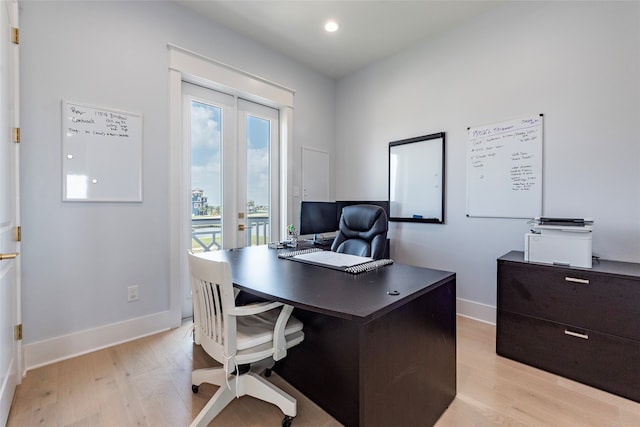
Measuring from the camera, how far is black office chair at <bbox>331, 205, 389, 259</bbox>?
231 centimetres

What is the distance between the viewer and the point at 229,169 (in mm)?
3088

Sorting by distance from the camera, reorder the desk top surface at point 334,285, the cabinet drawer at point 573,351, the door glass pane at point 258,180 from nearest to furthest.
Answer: the desk top surface at point 334,285 → the cabinet drawer at point 573,351 → the door glass pane at point 258,180

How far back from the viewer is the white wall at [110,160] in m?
1.95

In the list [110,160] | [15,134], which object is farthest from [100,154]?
[15,134]

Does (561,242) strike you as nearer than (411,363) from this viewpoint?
No

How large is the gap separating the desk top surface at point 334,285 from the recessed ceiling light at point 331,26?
2.37 meters

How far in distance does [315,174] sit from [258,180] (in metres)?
0.82

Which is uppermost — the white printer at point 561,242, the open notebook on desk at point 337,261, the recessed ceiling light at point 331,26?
the recessed ceiling light at point 331,26

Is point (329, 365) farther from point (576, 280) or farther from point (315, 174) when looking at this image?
point (315, 174)

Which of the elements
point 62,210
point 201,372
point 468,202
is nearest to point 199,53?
point 62,210

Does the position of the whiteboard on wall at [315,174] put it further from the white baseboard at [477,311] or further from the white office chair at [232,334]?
the white office chair at [232,334]

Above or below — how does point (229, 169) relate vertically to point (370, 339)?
above

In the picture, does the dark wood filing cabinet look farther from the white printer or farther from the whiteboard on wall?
the whiteboard on wall

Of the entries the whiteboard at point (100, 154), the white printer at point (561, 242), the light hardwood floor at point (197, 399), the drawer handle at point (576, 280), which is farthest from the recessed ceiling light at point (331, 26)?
the light hardwood floor at point (197, 399)
